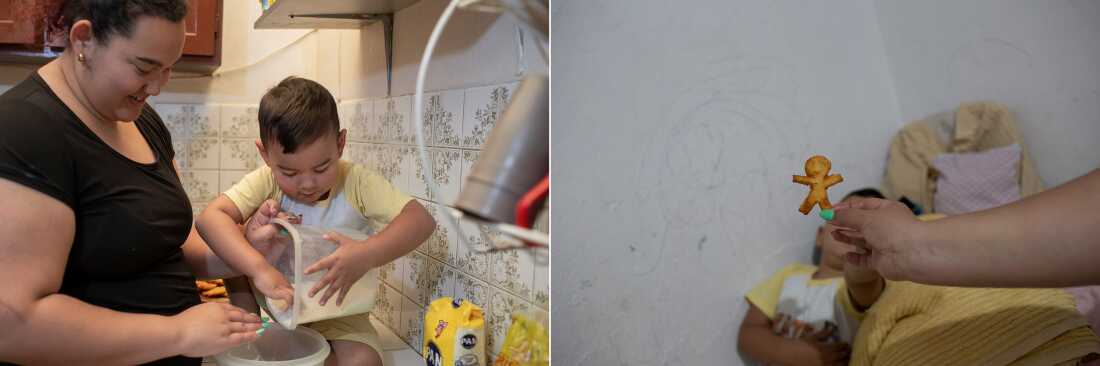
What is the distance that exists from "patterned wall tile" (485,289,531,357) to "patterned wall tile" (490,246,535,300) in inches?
0.4

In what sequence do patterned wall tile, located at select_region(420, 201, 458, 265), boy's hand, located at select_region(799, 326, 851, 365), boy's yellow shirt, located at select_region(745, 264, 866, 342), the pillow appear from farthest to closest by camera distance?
1. the pillow
2. boy's hand, located at select_region(799, 326, 851, 365)
3. boy's yellow shirt, located at select_region(745, 264, 866, 342)
4. patterned wall tile, located at select_region(420, 201, 458, 265)

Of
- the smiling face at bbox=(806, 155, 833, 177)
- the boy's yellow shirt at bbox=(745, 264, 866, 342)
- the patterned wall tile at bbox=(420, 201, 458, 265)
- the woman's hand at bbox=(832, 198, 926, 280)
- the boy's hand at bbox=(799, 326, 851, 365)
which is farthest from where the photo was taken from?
the boy's hand at bbox=(799, 326, 851, 365)

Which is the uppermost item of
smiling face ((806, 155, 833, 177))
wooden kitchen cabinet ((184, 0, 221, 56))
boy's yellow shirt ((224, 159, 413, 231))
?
wooden kitchen cabinet ((184, 0, 221, 56))

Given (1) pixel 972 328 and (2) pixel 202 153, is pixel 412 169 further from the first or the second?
(1) pixel 972 328

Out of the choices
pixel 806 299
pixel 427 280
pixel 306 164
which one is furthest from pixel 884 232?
pixel 306 164

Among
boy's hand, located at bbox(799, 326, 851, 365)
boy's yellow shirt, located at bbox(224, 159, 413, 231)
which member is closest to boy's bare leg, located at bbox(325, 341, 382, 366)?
boy's yellow shirt, located at bbox(224, 159, 413, 231)

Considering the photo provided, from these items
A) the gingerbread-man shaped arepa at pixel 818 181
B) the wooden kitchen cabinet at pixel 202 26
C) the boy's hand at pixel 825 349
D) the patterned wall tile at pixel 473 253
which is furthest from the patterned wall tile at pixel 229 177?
the boy's hand at pixel 825 349

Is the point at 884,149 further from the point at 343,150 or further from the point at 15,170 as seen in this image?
the point at 15,170

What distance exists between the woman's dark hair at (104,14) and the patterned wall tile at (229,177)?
14 centimetres

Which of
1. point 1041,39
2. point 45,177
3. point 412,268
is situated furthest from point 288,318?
point 1041,39

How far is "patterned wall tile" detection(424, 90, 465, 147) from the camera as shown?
587 millimetres

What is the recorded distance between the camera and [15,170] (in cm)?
61

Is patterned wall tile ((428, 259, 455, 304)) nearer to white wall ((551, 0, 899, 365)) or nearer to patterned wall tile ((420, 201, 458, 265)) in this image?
patterned wall tile ((420, 201, 458, 265))

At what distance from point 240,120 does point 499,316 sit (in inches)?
11.1
